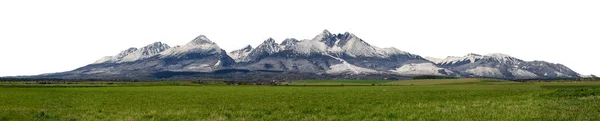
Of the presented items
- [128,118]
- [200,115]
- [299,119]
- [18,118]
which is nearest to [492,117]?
[299,119]

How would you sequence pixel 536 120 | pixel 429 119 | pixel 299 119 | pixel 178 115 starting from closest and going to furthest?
pixel 536 120
pixel 429 119
pixel 299 119
pixel 178 115

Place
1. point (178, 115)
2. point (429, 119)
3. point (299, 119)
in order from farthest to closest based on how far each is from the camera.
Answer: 1. point (178, 115)
2. point (299, 119)
3. point (429, 119)

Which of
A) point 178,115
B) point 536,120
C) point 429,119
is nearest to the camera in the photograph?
point 536,120

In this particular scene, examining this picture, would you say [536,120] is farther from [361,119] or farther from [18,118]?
[18,118]

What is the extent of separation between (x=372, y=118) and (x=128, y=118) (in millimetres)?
15487

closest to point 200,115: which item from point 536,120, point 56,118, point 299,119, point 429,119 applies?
point 299,119

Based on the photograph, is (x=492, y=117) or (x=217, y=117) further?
(x=217, y=117)

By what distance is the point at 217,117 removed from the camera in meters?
29.4

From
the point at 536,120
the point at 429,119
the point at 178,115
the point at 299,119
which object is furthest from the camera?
the point at 178,115

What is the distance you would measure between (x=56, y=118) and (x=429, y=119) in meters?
24.2

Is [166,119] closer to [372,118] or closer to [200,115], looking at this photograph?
[200,115]

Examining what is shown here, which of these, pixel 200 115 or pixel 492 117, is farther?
pixel 200 115

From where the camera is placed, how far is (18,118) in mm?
32031

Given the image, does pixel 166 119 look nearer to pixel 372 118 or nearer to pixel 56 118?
pixel 56 118
